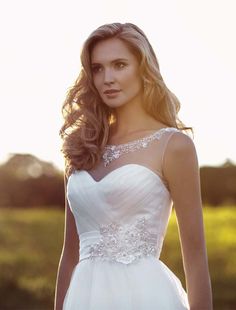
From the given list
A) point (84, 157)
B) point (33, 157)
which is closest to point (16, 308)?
point (33, 157)

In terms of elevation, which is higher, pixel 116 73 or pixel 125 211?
pixel 116 73

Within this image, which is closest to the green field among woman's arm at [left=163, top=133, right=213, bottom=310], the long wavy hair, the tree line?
the tree line

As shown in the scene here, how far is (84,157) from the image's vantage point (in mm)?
4512

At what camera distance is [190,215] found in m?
4.24

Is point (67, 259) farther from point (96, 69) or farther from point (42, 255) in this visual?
point (42, 255)

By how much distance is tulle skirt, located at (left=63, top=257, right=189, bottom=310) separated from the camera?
167 inches

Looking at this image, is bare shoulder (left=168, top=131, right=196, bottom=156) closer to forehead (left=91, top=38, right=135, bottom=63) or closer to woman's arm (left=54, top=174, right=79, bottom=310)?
forehead (left=91, top=38, right=135, bottom=63)

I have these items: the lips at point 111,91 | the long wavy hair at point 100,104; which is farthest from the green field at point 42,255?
the lips at point 111,91

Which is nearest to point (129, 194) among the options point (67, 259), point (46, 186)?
point (67, 259)

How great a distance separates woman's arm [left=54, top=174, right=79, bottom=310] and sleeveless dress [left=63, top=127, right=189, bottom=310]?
159 millimetres

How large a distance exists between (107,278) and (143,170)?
1.65 feet

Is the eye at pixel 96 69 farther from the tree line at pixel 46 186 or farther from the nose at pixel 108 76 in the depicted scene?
the tree line at pixel 46 186

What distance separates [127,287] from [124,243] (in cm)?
20

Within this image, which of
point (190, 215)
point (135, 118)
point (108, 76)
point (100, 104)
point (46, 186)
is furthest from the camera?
point (46, 186)
